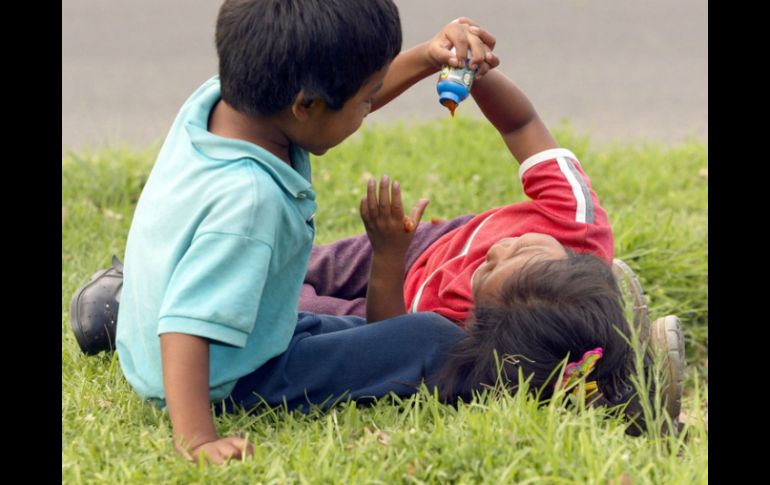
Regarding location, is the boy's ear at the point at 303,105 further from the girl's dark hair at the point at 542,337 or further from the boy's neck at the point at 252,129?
the girl's dark hair at the point at 542,337

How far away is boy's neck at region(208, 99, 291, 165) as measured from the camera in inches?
104

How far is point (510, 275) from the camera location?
2984 mm

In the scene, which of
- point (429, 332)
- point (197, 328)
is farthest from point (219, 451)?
point (429, 332)

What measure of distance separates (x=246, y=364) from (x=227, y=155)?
1.70ft

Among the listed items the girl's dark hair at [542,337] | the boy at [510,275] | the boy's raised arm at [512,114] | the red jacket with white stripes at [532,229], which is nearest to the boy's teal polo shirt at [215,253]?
the boy at [510,275]

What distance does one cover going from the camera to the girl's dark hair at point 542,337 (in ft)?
9.09

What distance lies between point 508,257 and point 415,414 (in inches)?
26.4

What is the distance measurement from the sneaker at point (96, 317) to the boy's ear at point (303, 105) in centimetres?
99

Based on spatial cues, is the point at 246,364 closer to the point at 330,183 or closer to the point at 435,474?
the point at 435,474

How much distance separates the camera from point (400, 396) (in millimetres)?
2840

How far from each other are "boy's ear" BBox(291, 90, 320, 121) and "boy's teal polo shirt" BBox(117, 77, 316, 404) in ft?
0.38

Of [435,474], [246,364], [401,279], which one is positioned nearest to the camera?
[435,474]

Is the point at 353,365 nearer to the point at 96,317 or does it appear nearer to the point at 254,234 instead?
the point at 254,234

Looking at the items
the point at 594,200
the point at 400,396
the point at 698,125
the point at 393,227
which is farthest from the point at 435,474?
the point at 698,125
